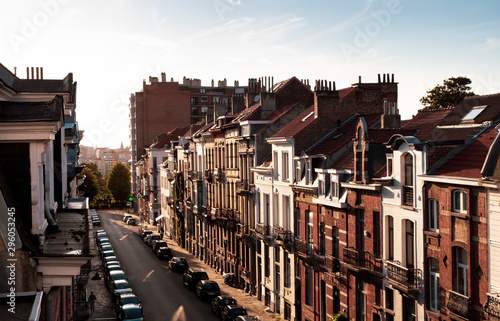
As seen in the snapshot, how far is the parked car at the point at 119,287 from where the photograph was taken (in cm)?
4106

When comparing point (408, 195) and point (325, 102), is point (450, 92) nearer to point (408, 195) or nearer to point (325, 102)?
point (325, 102)

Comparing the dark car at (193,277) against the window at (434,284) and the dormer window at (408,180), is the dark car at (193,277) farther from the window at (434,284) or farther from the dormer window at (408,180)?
the window at (434,284)

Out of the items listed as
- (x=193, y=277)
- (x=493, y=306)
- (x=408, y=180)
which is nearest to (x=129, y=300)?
(x=193, y=277)

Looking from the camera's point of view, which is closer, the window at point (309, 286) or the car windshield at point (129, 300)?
the window at point (309, 286)

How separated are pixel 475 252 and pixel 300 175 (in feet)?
52.4

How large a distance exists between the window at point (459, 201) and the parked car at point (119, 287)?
27392mm

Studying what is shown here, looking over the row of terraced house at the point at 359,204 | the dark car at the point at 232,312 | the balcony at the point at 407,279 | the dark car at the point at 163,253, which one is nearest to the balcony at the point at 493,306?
the row of terraced house at the point at 359,204

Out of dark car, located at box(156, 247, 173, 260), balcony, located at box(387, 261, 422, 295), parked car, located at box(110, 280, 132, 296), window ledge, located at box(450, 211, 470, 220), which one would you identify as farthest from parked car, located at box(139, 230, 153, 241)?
window ledge, located at box(450, 211, 470, 220)

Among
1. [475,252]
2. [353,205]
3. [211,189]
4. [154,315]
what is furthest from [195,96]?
[475,252]

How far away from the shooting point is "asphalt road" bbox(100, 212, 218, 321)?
39750mm

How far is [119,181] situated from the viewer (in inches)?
5389

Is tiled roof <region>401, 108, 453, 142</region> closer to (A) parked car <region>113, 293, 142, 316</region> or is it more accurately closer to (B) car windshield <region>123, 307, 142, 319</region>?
(B) car windshield <region>123, 307, 142, 319</region>

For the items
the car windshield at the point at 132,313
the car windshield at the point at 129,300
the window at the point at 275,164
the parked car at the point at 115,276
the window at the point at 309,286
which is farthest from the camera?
the parked car at the point at 115,276

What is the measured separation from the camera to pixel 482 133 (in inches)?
914
